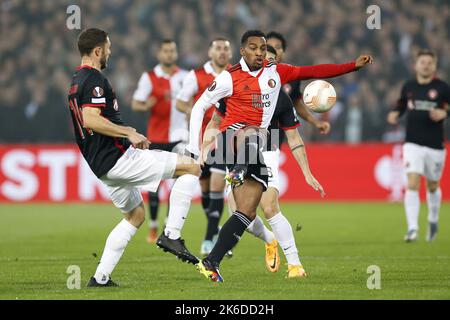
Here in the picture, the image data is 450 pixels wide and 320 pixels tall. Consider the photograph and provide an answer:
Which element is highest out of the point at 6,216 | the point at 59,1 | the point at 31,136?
the point at 59,1

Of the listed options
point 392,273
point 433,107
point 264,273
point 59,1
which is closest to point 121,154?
point 264,273

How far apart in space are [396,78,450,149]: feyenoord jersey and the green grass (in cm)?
145

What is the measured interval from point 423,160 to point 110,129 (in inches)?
281

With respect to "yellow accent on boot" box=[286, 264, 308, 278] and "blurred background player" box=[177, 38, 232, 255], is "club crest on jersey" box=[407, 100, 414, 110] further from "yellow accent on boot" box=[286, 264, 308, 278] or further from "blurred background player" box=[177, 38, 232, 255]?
"yellow accent on boot" box=[286, 264, 308, 278]

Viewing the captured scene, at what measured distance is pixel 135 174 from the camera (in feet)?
25.4

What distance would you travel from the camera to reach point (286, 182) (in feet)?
66.0

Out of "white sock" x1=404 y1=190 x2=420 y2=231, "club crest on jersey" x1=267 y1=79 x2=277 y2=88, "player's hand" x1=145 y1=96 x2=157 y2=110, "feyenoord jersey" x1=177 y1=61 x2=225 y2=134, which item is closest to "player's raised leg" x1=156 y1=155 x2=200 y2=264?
"club crest on jersey" x1=267 y1=79 x2=277 y2=88

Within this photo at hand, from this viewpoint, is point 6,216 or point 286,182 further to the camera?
point 286,182

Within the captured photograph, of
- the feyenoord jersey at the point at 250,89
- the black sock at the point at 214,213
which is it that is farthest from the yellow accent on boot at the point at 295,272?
the black sock at the point at 214,213

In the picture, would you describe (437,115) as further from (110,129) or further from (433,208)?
(110,129)

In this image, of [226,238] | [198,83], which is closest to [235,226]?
[226,238]

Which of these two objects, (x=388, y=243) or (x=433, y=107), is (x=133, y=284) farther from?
(x=433, y=107)

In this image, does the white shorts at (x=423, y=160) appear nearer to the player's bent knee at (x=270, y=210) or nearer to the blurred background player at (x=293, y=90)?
the blurred background player at (x=293, y=90)

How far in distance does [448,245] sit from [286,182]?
8069mm
